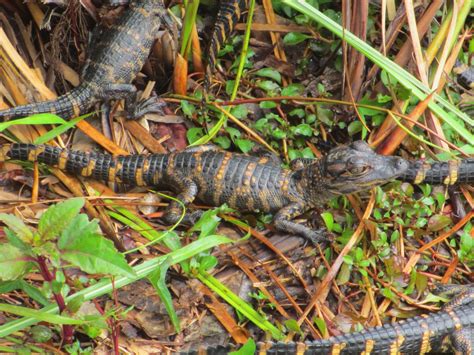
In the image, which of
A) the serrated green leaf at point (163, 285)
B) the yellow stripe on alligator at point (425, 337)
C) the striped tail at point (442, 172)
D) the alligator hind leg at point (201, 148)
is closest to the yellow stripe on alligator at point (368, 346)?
the yellow stripe on alligator at point (425, 337)

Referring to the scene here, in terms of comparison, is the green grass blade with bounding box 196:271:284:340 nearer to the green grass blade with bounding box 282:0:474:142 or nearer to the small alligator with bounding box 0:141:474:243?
the small alligator with bounding box 0:141:474:243

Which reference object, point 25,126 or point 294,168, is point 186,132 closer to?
point 294,168

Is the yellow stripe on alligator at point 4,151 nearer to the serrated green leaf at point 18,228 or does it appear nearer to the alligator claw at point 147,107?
the alligator claw at point 147,107

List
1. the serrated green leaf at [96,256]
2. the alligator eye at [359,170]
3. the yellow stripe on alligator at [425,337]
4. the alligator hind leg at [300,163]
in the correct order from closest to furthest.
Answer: the serrated green leaf at [96,256] < the yellow stripe on alligator at [425,337] < the alligator eye at [359,170] < the alligator hind leg at [300,163]

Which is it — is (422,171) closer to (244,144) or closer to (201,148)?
(244,144)

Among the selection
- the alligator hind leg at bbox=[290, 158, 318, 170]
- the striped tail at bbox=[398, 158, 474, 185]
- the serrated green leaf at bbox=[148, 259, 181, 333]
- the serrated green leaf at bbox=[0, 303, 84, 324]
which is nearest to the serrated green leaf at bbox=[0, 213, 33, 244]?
the serrated green leaf at bbox=[0, 303, 84, 324]
